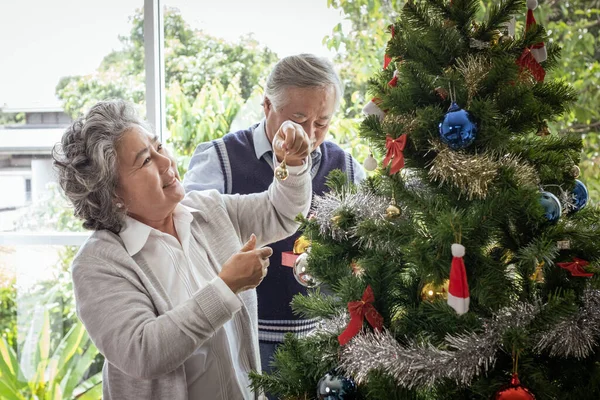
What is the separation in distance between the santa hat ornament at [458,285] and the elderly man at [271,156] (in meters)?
0.90

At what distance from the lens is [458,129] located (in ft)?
3.47

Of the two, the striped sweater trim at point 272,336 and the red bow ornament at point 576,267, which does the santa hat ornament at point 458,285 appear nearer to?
the red bow ornament at point 576,267

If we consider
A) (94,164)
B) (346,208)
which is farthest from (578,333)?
(94,164)

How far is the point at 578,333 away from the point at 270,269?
1055mm

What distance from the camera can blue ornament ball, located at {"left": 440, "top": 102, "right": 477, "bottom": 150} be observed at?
106 cm

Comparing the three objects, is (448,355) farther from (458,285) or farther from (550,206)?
(550,206)

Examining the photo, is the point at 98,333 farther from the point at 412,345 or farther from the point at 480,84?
the point at 480,84

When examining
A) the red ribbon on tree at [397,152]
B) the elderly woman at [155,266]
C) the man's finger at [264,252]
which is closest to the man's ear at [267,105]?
the elderly woman at [155,266]

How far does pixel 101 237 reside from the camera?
4.81 feet

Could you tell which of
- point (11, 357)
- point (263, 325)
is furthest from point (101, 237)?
point (11, 357)

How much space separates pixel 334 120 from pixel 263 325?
44.9 inches

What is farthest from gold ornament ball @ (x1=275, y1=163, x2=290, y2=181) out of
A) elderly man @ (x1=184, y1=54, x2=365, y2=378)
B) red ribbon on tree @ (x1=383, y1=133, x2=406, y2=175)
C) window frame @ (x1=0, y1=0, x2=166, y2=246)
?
window frame @ (x1=0, y1=0, x2=166, y2=246)

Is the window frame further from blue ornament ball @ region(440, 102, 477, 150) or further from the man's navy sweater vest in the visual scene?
blue ornament ball @ region(440, 102, 477, 150)

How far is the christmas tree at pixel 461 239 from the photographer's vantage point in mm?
1036
